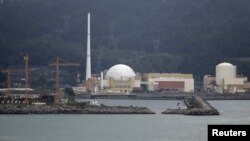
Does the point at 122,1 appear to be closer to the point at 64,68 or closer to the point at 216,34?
the point at 216,34

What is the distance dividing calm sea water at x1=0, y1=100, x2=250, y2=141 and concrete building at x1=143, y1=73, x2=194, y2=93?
41.6 metres

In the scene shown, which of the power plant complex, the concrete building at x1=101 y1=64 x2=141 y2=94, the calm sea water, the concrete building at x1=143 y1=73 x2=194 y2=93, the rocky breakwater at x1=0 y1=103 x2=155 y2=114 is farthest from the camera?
the concrete building at x1=143 y1=73 x2=194 y2=93

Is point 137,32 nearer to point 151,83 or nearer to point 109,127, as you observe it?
point 151,83

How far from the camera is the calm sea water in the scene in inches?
1681

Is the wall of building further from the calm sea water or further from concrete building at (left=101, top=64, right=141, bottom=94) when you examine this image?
the calm sea water

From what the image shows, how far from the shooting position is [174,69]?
395 feet

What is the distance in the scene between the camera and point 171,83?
10106 cm

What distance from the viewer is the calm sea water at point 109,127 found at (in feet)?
140

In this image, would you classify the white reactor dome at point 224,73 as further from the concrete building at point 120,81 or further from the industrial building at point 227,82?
the concrete building at point 120,81

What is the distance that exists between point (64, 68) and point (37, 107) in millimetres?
55812

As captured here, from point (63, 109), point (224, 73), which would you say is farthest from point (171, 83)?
point (63, 109)

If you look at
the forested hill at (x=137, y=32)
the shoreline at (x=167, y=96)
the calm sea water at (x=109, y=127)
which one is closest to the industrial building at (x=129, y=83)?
the shoreline at (x=167, y=96)

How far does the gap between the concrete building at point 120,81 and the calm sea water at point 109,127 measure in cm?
4071

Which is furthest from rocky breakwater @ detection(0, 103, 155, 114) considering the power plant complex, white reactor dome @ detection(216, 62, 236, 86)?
white reactor dome @ detection(216, 62, 236, 86)
